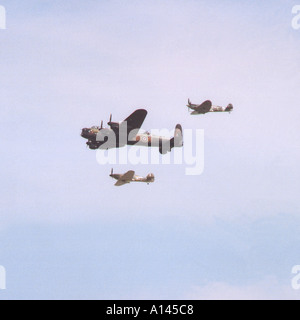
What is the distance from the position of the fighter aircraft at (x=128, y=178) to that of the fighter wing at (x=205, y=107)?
33.9 ft

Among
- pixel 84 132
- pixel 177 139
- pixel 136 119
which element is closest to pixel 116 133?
pixel 136 119

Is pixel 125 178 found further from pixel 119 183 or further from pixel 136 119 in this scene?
pixel 136 119

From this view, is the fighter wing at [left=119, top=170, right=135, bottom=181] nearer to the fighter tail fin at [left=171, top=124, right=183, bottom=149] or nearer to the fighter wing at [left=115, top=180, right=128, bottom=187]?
the fighter wing at [left=115, top=180, right=128, bottom=187]

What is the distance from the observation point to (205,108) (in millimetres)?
78625

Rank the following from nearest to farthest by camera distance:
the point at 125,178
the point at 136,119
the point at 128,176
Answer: the point at 136,119, the point at 128,176, the point at 125,178

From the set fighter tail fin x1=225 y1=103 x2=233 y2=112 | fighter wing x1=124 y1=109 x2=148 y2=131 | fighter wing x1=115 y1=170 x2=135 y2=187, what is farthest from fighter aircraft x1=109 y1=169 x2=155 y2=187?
fighter tail fin x1=225 y1=103 x2=233 y2=112

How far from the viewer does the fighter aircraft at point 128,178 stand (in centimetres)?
7493

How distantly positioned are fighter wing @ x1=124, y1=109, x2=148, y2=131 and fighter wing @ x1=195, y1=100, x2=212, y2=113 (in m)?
12.3

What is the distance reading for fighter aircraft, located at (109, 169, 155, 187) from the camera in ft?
246

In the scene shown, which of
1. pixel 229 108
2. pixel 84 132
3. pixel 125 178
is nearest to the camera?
pixel 84 132

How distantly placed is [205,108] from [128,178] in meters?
13.4

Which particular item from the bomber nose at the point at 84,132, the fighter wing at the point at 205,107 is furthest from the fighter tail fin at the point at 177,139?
the bomber nose at the point at 84,132
